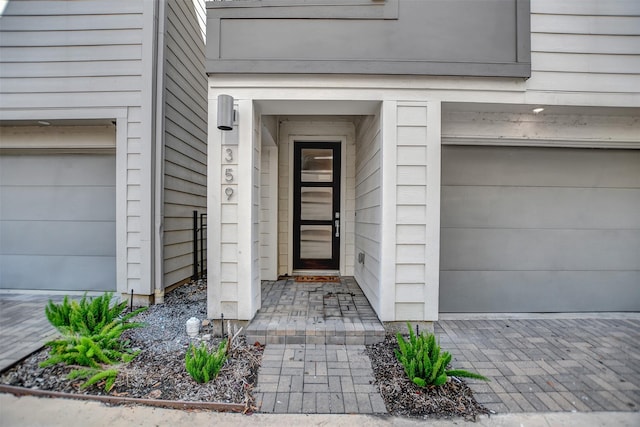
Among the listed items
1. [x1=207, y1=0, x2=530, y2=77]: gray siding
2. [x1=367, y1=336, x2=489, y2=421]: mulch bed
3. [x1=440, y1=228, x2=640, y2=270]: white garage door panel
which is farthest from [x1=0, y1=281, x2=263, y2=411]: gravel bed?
[x1=207, y1=0, x2=530, y2=77]: gray siding

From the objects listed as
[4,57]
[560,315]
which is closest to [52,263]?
[4,57]

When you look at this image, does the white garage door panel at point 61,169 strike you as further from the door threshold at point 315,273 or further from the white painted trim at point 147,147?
the door threshold at point 315,273

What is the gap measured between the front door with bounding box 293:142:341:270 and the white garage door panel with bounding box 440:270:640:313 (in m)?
1.81

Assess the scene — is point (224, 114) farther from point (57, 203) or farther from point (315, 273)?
point (57, 203)

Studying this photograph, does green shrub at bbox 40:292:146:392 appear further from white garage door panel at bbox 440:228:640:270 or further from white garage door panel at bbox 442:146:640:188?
white garage door panel at bbox 442:146:640:188

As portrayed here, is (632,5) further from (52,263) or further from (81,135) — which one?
(52,263)

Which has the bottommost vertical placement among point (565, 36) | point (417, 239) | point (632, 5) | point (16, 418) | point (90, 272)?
point (16, 418)

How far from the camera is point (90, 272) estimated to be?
3551 millimetres

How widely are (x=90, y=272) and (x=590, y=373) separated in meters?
5.12

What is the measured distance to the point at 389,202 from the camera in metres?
2.58

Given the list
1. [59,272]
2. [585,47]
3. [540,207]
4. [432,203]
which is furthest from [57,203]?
[585,47]

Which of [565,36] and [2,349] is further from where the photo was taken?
[565,36]

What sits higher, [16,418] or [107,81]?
[107,81]

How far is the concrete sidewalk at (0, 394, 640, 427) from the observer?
1.61 m
